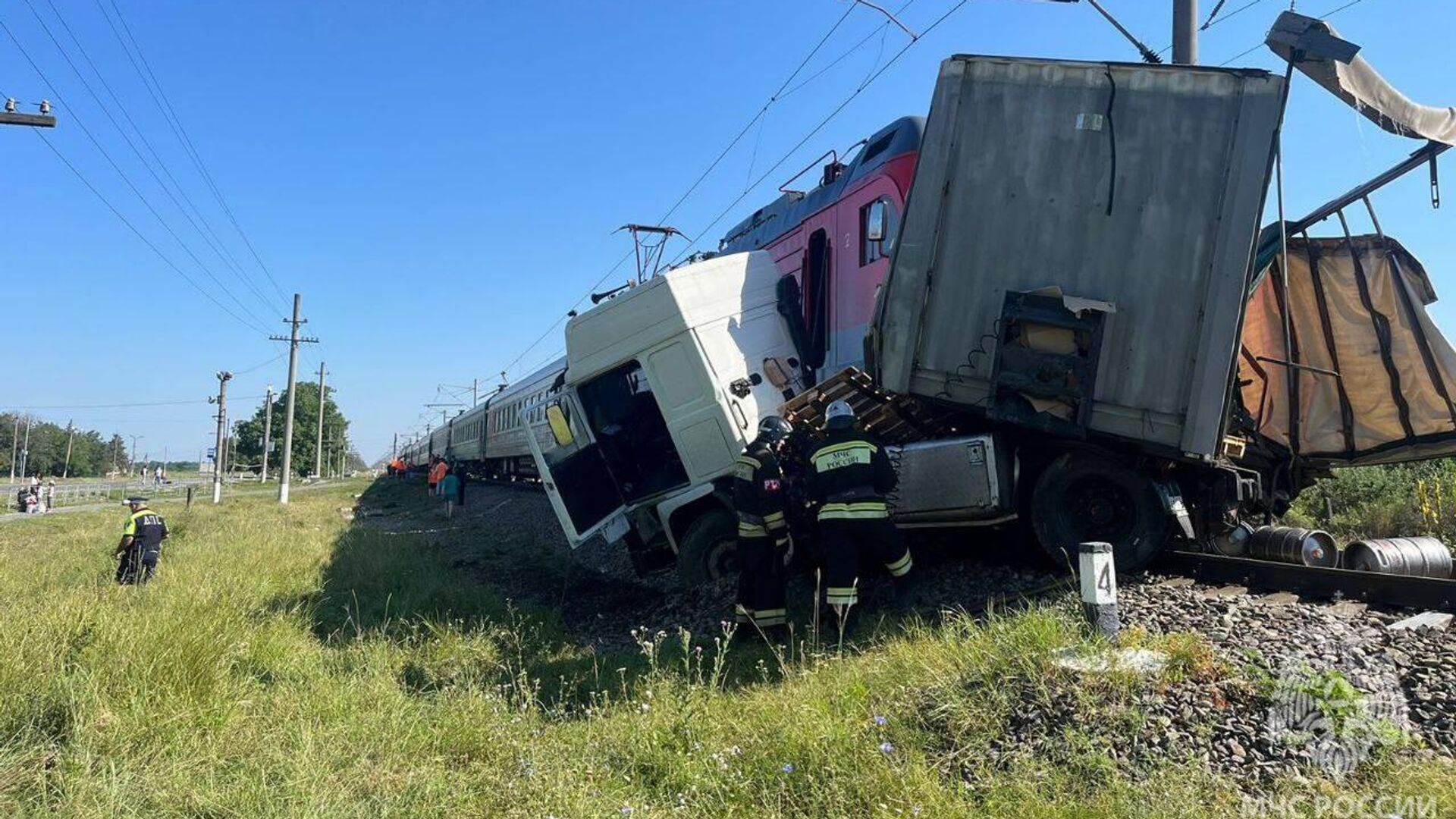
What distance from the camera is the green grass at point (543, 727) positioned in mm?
2961

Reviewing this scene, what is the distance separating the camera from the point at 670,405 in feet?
23.9

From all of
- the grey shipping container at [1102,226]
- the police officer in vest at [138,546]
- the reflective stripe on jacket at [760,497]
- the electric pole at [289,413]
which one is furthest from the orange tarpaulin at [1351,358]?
the electric pole at [289,413]

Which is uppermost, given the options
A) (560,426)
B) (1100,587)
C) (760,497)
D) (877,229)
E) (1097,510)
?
(877,229)

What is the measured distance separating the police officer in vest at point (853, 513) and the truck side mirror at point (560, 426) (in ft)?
11.6

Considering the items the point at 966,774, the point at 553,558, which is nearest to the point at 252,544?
the point at 553,558

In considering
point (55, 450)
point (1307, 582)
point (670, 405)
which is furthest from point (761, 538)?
point (55, 450)

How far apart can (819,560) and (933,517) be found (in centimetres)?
123

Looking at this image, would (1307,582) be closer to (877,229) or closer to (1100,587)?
(1100,587)

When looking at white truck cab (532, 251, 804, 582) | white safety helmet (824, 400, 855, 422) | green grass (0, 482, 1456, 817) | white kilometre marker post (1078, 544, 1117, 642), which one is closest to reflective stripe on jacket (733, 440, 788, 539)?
white safety helmet (824, 400, 855, 422)

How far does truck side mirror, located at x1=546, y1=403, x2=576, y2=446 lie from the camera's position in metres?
8.07

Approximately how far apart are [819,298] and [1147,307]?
11.4ft

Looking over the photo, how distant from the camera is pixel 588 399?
803cm

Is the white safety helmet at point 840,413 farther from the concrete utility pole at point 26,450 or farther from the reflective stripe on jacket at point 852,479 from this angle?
the concrete utility pole at point 26,450

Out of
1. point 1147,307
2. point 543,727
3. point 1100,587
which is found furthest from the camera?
point 1147,307
